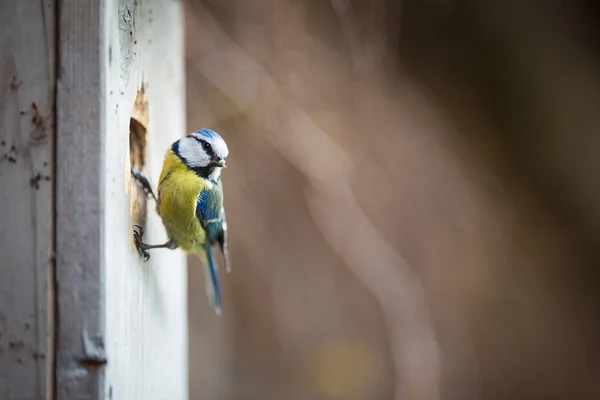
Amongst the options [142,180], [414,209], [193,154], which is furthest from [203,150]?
[414,209]

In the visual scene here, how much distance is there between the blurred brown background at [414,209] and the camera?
3.43 metres

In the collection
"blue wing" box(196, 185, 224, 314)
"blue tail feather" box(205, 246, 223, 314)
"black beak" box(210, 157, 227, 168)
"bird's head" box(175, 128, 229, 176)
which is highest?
"bird's head" box(175, 128, 229, 176)

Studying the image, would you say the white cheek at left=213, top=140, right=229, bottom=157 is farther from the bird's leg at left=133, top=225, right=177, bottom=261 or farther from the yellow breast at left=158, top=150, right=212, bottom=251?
the bird's leg at left=133, top=225, right=177, bottom=261

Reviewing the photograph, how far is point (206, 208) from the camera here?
192 centimetres

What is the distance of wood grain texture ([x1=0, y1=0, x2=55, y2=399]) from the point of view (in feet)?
3.53

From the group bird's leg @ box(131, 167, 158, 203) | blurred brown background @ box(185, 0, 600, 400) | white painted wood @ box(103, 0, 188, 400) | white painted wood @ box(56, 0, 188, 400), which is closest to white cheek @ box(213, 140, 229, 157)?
white painted wood @ box(103, 0, 188, 400)

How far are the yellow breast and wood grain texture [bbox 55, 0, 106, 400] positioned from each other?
60cm

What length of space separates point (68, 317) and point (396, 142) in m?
2.66

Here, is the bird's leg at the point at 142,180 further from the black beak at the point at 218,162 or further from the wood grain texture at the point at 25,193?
the wood grain texture at the point at 25,193

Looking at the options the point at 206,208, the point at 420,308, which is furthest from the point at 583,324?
the point at 206,208

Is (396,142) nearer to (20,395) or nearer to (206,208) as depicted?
(206,208)

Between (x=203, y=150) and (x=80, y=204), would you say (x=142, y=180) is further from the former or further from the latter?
(x=80, y=204)

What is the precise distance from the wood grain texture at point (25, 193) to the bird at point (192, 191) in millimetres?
478

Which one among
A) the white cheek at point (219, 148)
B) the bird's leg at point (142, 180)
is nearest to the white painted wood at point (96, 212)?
the bird's leg at point (142, 180)
